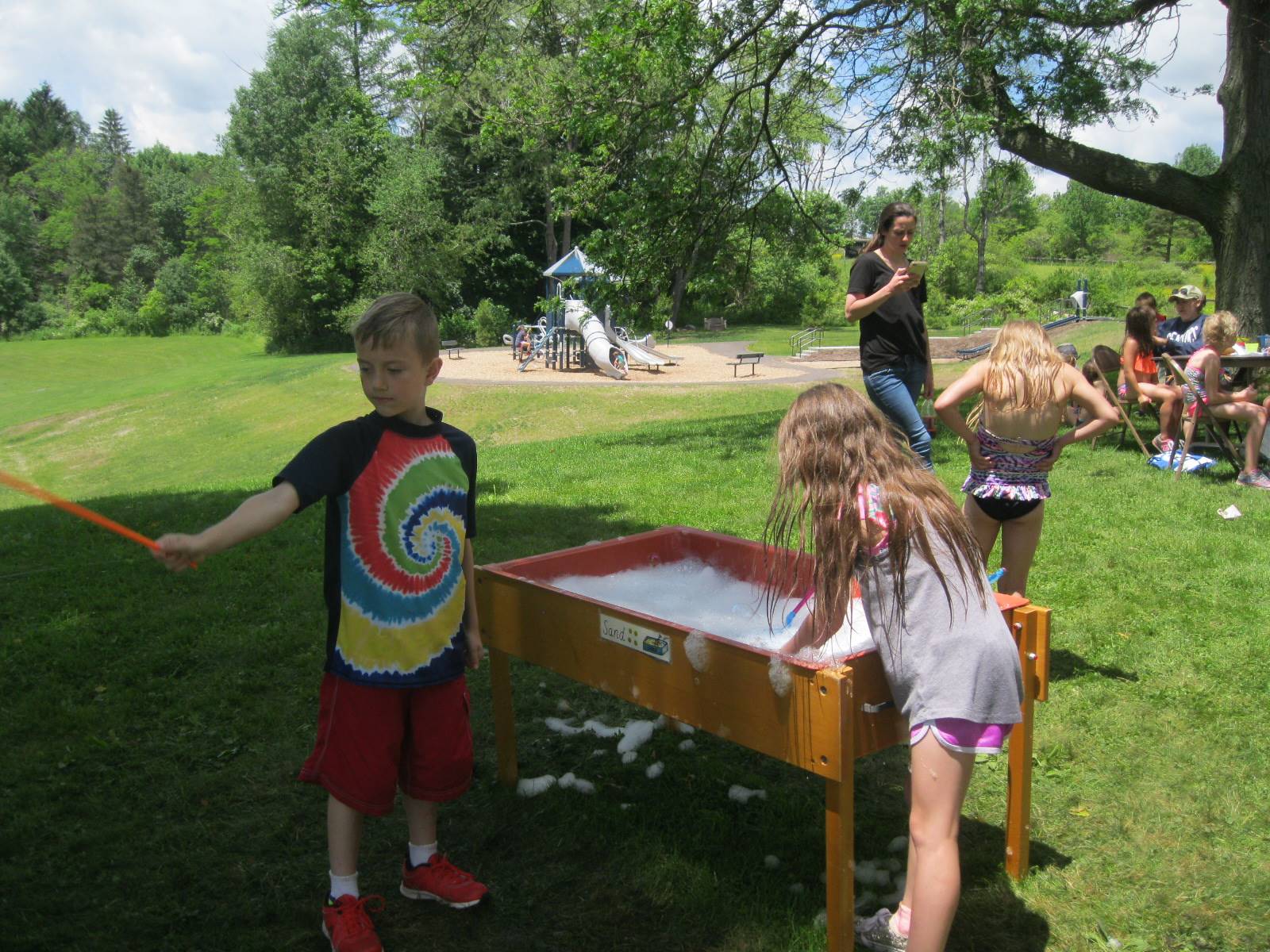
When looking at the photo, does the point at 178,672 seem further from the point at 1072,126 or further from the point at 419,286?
the point at 419,286

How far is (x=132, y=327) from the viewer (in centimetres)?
6612

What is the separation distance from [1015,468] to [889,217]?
1.81m

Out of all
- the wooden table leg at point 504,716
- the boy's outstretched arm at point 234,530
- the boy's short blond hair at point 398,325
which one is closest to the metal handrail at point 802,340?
the wooden table leg at point 504,716

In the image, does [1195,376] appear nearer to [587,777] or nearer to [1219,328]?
[1219,328]

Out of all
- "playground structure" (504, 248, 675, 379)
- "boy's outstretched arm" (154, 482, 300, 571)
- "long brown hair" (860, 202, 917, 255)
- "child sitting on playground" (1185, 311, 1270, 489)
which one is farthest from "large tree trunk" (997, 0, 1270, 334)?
"playground structure" (504, 248, 675, 379)

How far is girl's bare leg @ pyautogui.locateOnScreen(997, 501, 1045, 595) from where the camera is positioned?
4379 millimetres

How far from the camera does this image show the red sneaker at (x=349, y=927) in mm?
2730

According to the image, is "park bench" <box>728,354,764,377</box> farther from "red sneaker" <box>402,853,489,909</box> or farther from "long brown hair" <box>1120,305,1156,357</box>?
"red sneaker" <box>402,853,489,909</box>

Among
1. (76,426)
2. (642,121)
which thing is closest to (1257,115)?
(642,121)

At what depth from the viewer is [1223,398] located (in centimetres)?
870

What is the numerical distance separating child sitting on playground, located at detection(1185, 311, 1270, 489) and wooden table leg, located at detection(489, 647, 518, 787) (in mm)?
6990

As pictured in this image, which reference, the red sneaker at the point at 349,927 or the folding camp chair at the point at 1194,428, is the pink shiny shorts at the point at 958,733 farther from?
the folding camp chair at the point at 1194,428

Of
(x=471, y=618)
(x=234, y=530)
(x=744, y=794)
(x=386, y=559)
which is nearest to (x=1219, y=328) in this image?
(x=744, y=794)

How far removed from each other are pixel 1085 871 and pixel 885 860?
0.61 metres
